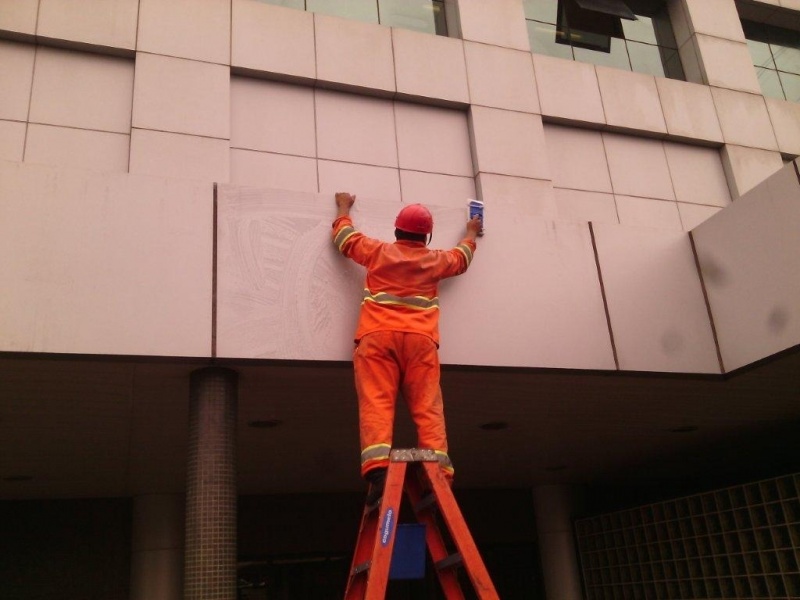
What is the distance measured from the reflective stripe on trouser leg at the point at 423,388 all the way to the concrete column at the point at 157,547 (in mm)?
6578

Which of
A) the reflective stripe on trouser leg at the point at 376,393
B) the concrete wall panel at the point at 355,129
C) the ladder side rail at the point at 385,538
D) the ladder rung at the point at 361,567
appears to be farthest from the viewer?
the concrete wall panel at the point at 355,129

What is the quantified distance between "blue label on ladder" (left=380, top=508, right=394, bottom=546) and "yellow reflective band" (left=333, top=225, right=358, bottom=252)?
99.6 inches

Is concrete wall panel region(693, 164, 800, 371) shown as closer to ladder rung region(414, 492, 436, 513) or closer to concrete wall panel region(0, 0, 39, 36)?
ladder rung region(414, 492, 436, 513)

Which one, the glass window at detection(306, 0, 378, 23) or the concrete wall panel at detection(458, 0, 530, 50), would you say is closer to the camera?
the glass window at detection(306, 0, 378, 23)

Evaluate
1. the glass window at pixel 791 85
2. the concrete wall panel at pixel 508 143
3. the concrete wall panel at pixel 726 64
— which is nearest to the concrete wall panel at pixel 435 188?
the concrete wall panel at pixel 508 143

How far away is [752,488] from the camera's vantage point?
892 centimetres

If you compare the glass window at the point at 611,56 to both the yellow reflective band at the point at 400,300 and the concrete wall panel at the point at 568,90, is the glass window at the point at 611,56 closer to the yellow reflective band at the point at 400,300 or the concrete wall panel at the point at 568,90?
the concrete wall panel at the point at 568,90

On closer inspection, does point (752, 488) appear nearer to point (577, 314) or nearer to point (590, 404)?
point (590, 404)

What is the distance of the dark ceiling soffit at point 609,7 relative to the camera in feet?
38.5

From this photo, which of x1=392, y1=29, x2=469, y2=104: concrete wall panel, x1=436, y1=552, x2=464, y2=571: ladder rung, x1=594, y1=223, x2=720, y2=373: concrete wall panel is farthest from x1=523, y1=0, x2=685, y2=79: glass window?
x1=436, y1=552, x2=464, y2=571: ladder rung

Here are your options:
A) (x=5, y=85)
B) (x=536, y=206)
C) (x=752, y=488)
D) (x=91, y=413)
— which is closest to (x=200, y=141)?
(x=5, y=85)

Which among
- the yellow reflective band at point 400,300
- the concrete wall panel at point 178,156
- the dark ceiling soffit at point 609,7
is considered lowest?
the yellow reflective band at point 400,300

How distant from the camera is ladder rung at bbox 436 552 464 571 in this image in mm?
4176

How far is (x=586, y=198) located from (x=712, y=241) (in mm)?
3561
